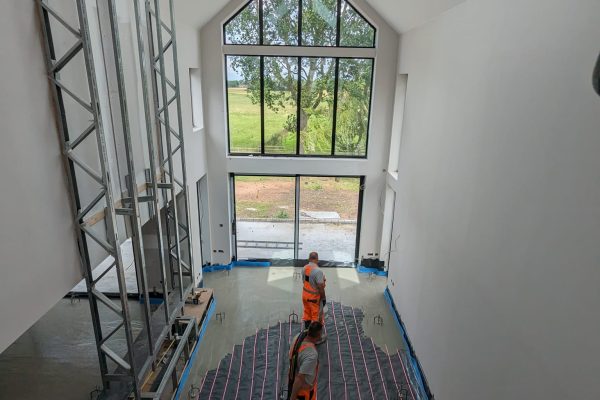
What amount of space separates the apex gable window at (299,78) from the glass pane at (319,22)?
0.05 ft

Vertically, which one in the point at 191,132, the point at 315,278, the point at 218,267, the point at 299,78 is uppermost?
the point at 299,78

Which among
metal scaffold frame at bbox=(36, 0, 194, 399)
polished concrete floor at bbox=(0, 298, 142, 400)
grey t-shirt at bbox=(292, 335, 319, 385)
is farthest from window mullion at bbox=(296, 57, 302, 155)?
grey t-shirt at bbox=(292, 335, 319, 385)

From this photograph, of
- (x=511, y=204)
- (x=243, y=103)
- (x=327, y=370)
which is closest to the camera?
(x=511, y=204)

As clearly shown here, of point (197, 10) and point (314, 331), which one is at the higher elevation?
point (197, 10)

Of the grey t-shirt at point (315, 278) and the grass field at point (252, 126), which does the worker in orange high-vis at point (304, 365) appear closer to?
the grey t-shirt at point (315, 278)

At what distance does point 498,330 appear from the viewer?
2812mm

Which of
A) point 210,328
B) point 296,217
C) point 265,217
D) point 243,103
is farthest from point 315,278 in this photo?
point 243,103

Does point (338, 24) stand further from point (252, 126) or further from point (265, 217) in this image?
point (265, 217)

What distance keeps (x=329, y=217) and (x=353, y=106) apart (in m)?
2.18

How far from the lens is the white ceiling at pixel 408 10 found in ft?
13.7

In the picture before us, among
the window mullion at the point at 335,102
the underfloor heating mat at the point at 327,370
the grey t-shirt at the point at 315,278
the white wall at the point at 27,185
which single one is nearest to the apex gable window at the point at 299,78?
the window mullion at the point at 335,102

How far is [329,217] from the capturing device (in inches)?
297

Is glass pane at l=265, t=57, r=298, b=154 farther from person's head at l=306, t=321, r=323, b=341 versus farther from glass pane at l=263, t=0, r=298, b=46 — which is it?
person's head at l=306, t=321, r=323, b=341

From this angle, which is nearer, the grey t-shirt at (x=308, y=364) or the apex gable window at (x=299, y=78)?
the grey t-shirt at (x=308, y=364)
